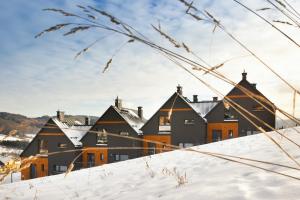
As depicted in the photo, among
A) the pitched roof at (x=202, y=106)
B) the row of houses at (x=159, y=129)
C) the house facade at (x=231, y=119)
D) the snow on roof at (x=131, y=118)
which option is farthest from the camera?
the snow on roof at (x=131, y=118)

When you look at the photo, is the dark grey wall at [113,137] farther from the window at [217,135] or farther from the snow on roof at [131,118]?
the window at [217,135]

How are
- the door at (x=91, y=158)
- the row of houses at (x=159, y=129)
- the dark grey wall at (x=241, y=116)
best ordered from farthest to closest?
1. the door at (x=91, y=158)
2. the row of houses at (x=159, y=129)
3. the dark grey wall at (x=241, y=116)

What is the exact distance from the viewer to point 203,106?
91.6 feet

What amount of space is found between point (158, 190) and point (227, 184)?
0.81m

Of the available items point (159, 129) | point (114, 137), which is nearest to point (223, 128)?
point (159, 129)

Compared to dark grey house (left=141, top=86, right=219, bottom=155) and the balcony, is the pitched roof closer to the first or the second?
dark grey house (left=141, top=86, right=219, bottom=155)

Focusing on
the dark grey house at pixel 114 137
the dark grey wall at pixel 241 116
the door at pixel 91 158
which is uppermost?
the dark grey wall at pixel 241 116

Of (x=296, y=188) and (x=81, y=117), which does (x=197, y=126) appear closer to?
(x=81, y=117)

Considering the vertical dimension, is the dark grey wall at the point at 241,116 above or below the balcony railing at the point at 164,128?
above

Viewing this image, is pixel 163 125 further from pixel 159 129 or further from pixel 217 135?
pixel 217 135

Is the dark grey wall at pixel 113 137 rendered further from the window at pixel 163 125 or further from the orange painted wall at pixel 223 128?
the orange painted wall at pixel 223 128

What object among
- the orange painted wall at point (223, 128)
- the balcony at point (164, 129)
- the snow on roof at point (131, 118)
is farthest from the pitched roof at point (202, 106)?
the snow on roof at point (131, 118)

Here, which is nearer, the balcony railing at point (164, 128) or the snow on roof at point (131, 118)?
the balcony railing at point (164, 128)

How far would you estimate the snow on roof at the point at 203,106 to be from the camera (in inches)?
1063
